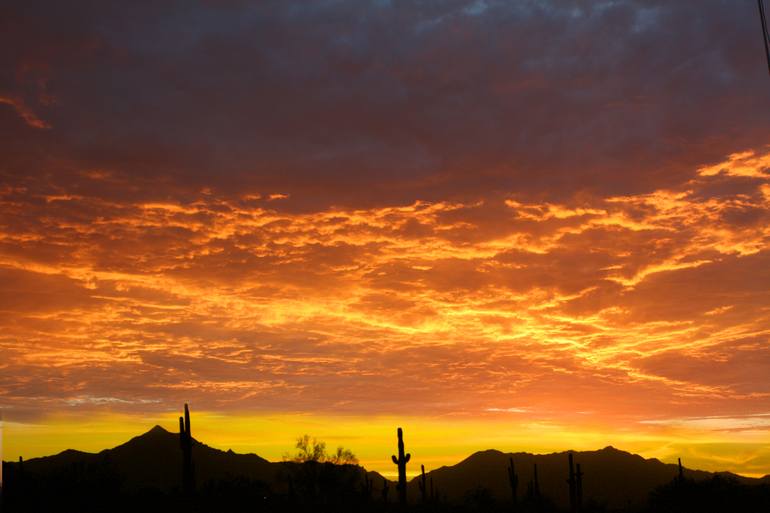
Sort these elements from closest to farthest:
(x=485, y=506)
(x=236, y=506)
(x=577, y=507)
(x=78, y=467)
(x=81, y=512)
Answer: (x=81, y=512)
(x=577, y=507)
(x=236, y=506)
(x=78, y=467)
(x=485, y=506)

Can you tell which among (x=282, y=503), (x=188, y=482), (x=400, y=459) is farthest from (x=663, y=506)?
(x=188, y=482)

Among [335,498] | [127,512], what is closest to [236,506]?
[127,512]

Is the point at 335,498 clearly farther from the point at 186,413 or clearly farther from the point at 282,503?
the point at 186,413

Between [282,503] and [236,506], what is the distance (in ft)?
21.9

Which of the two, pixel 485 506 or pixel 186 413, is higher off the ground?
pixel 186 413

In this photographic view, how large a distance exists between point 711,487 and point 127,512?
60.0 m

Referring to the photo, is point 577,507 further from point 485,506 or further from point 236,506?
point 485,506

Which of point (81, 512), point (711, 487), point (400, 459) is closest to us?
point (400, 459)

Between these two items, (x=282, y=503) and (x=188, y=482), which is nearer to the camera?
(x=188, y=482)

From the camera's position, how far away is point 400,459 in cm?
4841

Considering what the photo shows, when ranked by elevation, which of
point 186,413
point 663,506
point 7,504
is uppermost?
point 186,413

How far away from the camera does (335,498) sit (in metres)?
90.5

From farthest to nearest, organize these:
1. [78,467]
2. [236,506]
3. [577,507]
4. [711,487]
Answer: [711,487], [78,467], [236,506], [577,507]

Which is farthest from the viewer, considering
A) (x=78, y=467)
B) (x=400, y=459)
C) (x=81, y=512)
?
(x=78, y=467)
